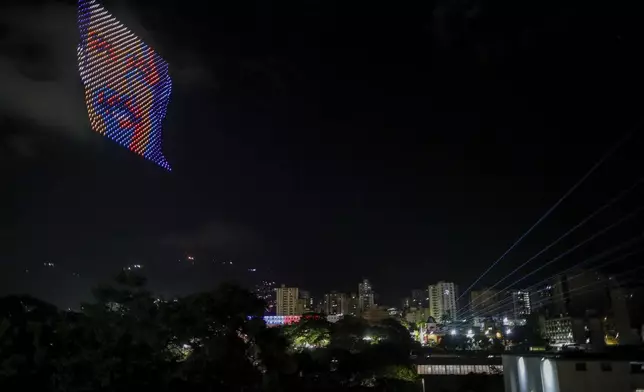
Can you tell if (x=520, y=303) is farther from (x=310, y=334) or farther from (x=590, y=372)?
(x=590, y=372)

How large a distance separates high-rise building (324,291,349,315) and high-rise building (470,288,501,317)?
25.1 m

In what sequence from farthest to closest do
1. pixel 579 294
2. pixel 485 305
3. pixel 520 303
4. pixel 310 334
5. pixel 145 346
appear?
1. pixel 485 305
2. pixel 520 303
3. pixel 579 294
4. pixel 310 334
5. pixel 145 346

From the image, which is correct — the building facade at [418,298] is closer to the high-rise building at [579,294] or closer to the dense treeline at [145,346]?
the high-rise building at [579,294]

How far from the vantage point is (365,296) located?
317 feet

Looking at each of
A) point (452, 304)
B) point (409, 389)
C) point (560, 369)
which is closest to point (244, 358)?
point (560, 369)

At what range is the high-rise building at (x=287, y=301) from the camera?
86.8 metres

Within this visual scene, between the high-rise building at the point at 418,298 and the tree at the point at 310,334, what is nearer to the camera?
the tree at the point at 310,334

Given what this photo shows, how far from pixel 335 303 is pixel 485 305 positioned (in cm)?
3180

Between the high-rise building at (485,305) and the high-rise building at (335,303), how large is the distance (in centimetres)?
2514

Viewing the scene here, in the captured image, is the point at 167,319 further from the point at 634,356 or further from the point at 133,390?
the point at 634,356

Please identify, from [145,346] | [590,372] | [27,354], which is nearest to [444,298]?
[590,372]

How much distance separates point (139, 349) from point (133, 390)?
728mm

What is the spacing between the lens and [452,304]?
3110 inches

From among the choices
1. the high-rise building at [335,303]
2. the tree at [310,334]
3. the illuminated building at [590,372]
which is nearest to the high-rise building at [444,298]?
the high-rise building at [335,303]
